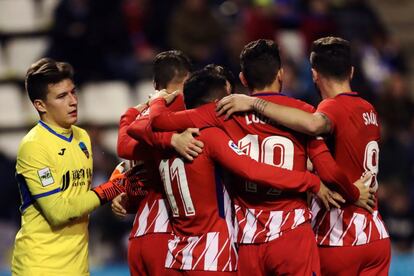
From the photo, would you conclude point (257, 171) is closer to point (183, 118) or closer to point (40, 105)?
point (183, 118)

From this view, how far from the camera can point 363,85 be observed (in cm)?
1344

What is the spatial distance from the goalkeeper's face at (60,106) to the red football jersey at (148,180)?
0.37 metres

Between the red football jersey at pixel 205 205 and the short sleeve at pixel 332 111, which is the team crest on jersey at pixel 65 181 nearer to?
the red football jersey at pixel 205 205

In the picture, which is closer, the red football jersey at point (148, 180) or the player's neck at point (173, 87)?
the red football jersey at point (148, 180)

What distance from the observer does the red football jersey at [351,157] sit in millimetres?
6406

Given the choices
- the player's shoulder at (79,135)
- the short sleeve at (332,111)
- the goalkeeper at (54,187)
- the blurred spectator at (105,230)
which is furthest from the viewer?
the blurred spectator at (105,230)

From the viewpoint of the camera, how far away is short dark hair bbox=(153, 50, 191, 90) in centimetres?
669

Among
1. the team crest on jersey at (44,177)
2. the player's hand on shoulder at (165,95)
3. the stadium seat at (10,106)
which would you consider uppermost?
the player's hand on shoulder at (165,95)

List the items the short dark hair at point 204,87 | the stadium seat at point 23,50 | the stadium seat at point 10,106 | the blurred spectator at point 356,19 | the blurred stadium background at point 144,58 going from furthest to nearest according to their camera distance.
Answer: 1. the blurred spectator at point 356,19
2. the stadium seat at point 23,50
3. the stadium seat at point 10,106
4. the blurred stadium background at point 144,58
5. the short dark hair at point 204,87

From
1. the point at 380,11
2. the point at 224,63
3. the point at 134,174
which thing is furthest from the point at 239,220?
the point at 380,11

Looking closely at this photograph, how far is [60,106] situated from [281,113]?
1.53 m

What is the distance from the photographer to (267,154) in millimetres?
6156

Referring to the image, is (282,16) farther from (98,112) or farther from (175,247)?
(175,247)

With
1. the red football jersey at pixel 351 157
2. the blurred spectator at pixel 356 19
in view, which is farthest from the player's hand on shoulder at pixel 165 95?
the blurred spectator at pixel 356 19
